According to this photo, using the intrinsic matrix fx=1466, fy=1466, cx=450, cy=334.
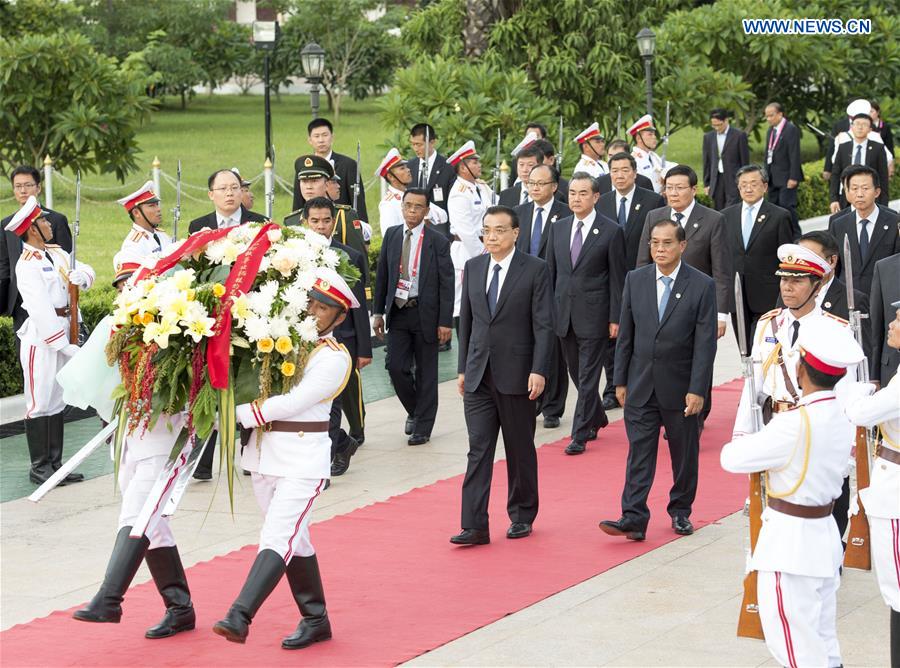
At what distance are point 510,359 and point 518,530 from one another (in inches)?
39.2

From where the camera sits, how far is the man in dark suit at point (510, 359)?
849cm

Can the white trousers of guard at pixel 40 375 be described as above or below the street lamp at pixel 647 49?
below

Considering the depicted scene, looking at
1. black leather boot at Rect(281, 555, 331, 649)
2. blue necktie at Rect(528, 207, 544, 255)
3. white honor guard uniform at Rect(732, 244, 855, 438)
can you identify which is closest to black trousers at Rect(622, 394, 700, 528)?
white honor guard uniform at Rect(732, 244, 855, 438)

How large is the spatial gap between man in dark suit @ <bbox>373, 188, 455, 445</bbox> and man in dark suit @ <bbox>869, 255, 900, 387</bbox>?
11.2 ft

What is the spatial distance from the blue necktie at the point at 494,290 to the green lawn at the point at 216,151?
33.6ft

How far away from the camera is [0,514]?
9.18m

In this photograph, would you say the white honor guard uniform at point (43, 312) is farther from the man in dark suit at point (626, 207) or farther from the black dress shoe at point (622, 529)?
the man in dark suit at point (626, 207)

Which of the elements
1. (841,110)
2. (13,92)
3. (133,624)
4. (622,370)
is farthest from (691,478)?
(841,110)

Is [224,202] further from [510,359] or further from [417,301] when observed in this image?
[510,359]

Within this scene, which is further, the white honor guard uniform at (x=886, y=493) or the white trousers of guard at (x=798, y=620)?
the white honor guard uniform at (x=886, y=493)

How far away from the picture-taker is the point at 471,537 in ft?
27.2

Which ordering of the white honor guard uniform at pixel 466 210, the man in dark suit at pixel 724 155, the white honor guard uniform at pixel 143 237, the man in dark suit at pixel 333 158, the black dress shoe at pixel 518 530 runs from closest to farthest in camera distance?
the black dress shoe at pixel 518 530 < the white honor guard uniform at pixel 143 237 < the man in dark suit at pixel 333 158 < the white honor guard uniform at pixel 466 210 < the man in dark suit at pixel 724 155

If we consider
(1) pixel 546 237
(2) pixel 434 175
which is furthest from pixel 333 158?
(1) pixel 546 237

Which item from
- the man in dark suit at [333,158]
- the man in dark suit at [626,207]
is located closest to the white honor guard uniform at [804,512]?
the man in dark suit at [626,207]
